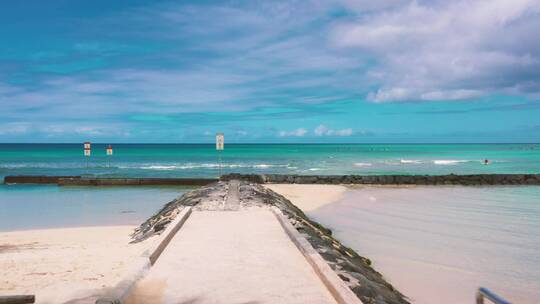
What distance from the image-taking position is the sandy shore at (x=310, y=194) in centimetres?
1899

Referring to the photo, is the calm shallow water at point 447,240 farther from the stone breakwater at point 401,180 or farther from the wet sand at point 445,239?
the stone breakwater at point 401,180

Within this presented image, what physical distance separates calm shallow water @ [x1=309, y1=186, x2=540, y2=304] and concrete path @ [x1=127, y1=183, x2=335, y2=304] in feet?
7.47

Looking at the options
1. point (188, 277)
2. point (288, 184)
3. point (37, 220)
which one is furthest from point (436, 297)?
point (288, 184)

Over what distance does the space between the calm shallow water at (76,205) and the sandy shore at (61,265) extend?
302 cm

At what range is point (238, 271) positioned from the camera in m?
6.35

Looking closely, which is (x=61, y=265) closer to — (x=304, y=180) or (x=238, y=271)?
(x=238, y=271)

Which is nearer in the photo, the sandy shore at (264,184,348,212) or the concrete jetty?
the concrete jetty

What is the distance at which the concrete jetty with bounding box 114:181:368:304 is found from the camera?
5359 millimetres

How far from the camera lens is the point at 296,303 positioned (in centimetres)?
518

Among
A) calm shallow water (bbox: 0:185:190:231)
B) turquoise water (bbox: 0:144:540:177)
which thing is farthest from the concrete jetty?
turquoise water (bbox: 0:144:540:177)

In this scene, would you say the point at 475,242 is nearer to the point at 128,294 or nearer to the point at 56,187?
the point at 128,294

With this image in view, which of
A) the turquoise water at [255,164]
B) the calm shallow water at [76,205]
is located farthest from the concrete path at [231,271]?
the turquoise water at [255,164]

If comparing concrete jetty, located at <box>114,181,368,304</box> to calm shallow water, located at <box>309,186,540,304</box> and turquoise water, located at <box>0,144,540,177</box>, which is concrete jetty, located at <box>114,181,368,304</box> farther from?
turquoise water, located at <box>0,144,540,177</box>

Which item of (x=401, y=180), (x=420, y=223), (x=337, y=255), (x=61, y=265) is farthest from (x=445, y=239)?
(x=401, y=180)
